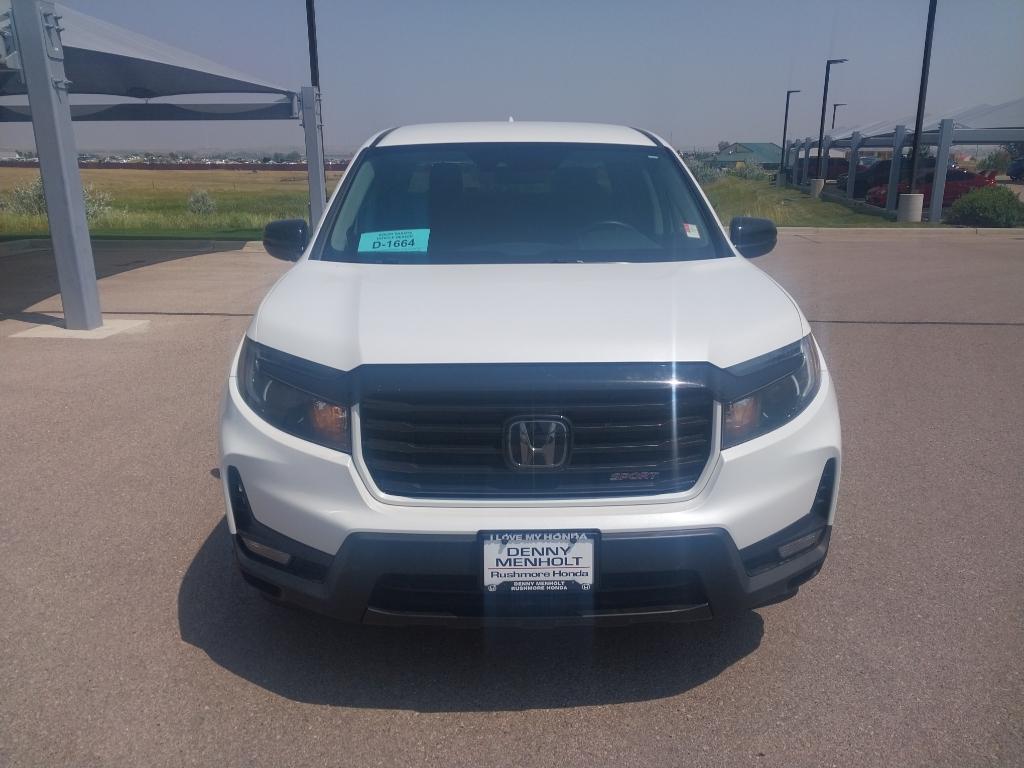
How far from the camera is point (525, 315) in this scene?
2893mm

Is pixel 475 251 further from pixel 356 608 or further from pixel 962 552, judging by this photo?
pixel 962 552

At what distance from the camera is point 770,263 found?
14.5m

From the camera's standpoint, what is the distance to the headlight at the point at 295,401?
2.67m

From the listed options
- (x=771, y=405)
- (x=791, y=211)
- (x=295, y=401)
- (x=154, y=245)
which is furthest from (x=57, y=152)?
(x=791, y=211)

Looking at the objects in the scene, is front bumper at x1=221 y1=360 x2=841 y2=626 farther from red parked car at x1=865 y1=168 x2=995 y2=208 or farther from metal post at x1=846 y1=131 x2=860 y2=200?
metal post at x1=846 y1=131 x2=860 y2=200

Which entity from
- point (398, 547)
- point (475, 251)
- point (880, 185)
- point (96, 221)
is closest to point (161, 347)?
point (475, 251)

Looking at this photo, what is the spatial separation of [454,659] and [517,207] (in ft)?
6.64

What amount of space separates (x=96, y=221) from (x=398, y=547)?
23564 millimetres

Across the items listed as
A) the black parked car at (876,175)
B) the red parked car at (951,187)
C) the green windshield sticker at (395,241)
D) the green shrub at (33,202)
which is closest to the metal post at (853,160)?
the black parked car at (876,175)

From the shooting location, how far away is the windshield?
3.88 meters

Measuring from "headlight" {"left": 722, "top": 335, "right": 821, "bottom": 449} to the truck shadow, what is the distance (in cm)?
91

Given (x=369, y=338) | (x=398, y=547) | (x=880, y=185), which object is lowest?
(x=880, y=185)

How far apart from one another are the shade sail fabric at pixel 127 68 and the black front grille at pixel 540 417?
7.90 meters

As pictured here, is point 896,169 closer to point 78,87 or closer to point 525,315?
point 78,87
